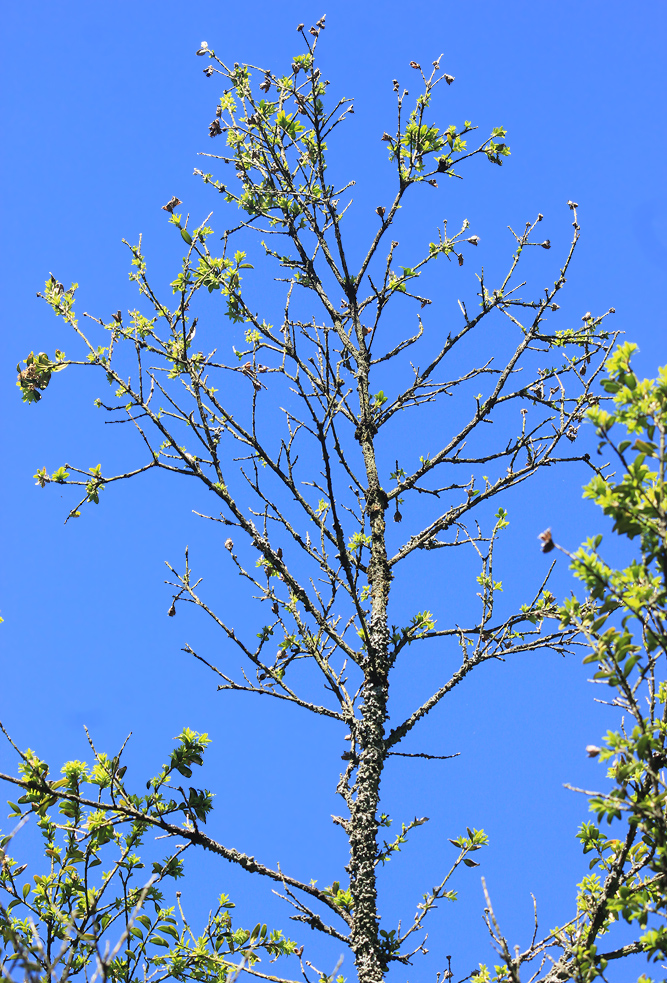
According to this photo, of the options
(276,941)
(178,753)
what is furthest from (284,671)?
(276,941)

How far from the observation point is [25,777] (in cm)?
388

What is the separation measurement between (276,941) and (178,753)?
47.2 inches

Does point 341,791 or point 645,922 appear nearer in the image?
point 645,922

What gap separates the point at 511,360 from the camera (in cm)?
493

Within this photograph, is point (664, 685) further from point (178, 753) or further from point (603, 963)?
point (178, 753)

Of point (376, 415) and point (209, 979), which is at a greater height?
point (376, 415)

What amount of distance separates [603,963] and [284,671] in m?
2.17

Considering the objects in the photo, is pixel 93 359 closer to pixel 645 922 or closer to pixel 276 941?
pixel 276 941

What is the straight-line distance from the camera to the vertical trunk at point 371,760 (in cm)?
366

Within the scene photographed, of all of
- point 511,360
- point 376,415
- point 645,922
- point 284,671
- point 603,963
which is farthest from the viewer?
point 376,415

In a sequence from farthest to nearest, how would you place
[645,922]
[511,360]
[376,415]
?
1. [376,415]
2. [511,360]
3. [645,922]

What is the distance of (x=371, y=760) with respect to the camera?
402 cm

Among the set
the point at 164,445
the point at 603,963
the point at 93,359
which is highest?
the point at 93,359

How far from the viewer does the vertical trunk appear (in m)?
3.66
